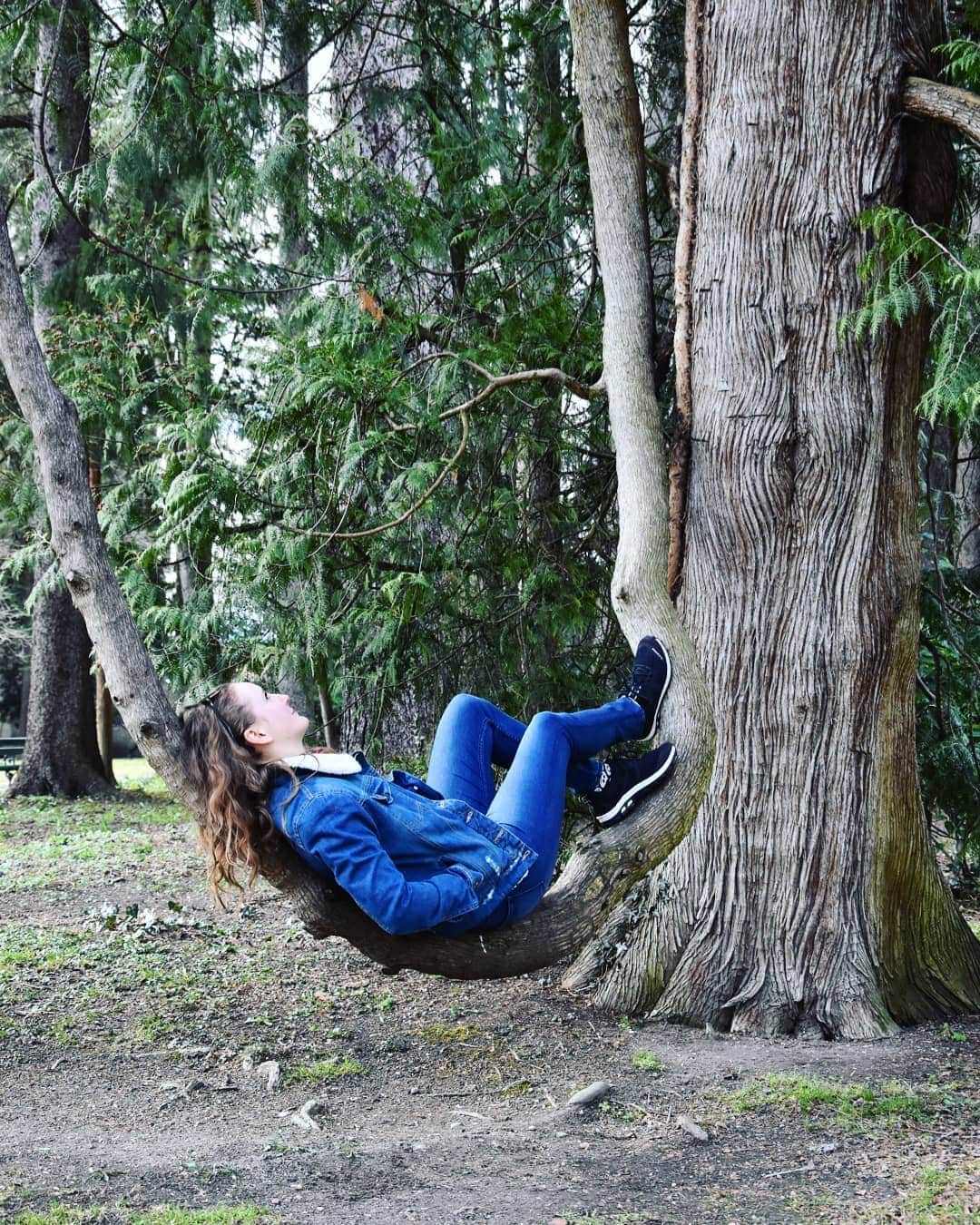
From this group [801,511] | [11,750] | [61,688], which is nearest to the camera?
[801,511]

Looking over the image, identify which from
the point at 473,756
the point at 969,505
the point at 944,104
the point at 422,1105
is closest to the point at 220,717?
the point at 473,756

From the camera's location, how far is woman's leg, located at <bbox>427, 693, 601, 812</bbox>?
3889 millimetres

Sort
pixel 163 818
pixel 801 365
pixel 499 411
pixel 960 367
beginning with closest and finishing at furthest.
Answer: pixel 960 367, pixel 801 365, pixel 499 411, pixel 163 818

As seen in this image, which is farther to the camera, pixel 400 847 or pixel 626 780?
pixel 626 780

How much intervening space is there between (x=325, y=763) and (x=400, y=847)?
339 mm

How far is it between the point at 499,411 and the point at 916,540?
7.29ft

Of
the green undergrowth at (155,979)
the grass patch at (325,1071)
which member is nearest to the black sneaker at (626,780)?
the grass patch at (325,1071)

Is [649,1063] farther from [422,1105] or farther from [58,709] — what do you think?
[58,709]

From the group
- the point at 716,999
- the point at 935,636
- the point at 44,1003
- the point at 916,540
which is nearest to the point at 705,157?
the point at 916,540

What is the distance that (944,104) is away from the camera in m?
4.46

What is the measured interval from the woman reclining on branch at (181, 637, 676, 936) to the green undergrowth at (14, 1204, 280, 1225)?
0.93 metres

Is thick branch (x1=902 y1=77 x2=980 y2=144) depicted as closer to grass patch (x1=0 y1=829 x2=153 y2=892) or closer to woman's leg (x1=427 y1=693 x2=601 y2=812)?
woman's leg (x1=427 y1=693 x2=601 y2=812)

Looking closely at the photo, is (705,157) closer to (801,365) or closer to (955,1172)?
(801,365)

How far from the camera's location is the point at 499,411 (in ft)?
19.9
